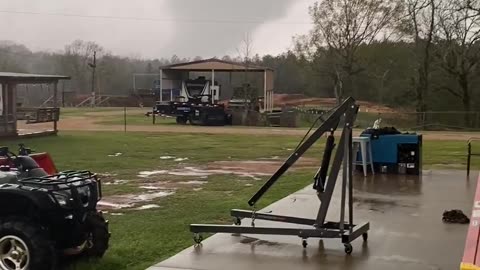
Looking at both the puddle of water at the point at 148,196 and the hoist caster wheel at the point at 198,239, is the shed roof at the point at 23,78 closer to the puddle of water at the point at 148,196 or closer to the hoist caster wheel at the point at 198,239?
the puddle of water at the point at 148,196

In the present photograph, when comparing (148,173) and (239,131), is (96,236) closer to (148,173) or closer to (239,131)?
(148,173)

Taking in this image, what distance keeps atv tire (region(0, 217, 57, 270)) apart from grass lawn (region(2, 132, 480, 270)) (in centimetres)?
63

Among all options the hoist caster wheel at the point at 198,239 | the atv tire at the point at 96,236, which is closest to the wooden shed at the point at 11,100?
the hoist caster wheel at the point at 198,239

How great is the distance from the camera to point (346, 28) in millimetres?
45594

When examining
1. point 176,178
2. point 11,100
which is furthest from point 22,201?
point 11,100

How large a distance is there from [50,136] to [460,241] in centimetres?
2346

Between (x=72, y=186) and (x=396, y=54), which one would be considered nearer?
(x=72, y=186)

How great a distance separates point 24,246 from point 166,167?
10.4 m

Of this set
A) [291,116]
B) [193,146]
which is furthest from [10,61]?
[193,146]

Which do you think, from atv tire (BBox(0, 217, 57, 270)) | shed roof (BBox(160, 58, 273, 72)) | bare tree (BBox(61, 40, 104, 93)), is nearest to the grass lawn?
atv tire (BBox(0, 217, 57, 270))

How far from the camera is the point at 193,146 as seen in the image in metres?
22.6

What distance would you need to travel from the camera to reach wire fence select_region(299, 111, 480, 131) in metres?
37.0

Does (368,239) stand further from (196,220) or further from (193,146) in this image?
(193,146)

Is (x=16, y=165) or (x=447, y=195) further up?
(x=16, y=165)
